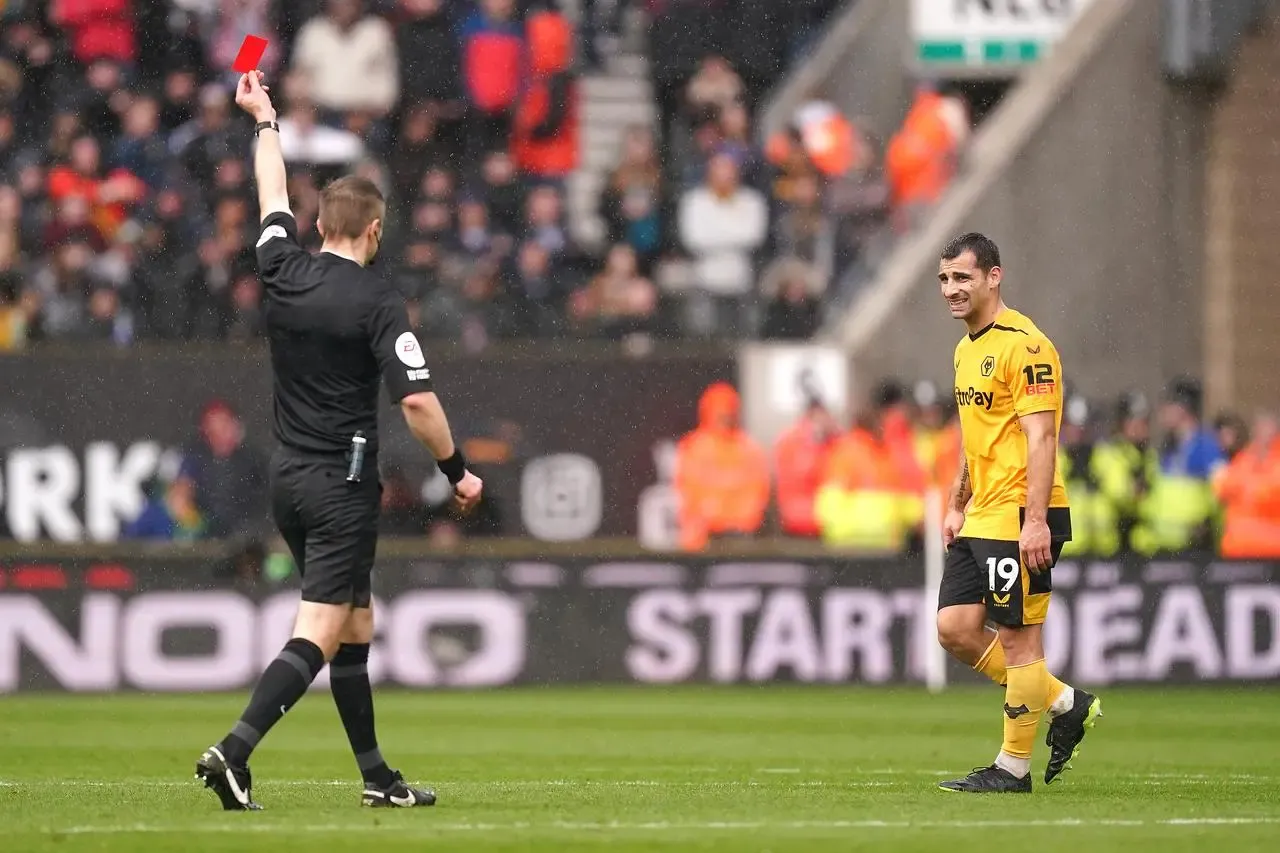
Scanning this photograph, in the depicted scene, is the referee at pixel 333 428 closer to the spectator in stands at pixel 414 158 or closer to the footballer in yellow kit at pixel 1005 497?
the footballer in yellow kit at pixel 1005 497

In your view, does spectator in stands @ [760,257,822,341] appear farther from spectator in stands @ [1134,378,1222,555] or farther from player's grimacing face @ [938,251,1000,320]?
player's grimacing face @ [938,251,1000,320]

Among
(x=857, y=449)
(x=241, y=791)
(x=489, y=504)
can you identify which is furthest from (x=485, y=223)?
(x=241, y=791)

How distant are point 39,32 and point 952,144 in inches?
356

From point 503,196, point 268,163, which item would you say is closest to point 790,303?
point 503,196

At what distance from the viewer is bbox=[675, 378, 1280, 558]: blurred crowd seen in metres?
20.5

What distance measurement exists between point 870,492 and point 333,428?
11712 millimetres

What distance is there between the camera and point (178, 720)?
52.7ft


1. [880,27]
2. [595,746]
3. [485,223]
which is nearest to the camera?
[595,746]

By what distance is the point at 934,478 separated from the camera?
20469 millimetres

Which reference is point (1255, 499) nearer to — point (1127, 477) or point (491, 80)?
point (1127, 477)

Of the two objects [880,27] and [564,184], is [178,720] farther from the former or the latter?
[880,27]

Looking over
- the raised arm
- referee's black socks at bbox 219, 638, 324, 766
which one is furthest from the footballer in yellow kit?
referee's black socks at bbox 219, 638, 324, 766

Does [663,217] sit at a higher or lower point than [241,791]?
higher

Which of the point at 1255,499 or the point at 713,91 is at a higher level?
the point at 713,91
